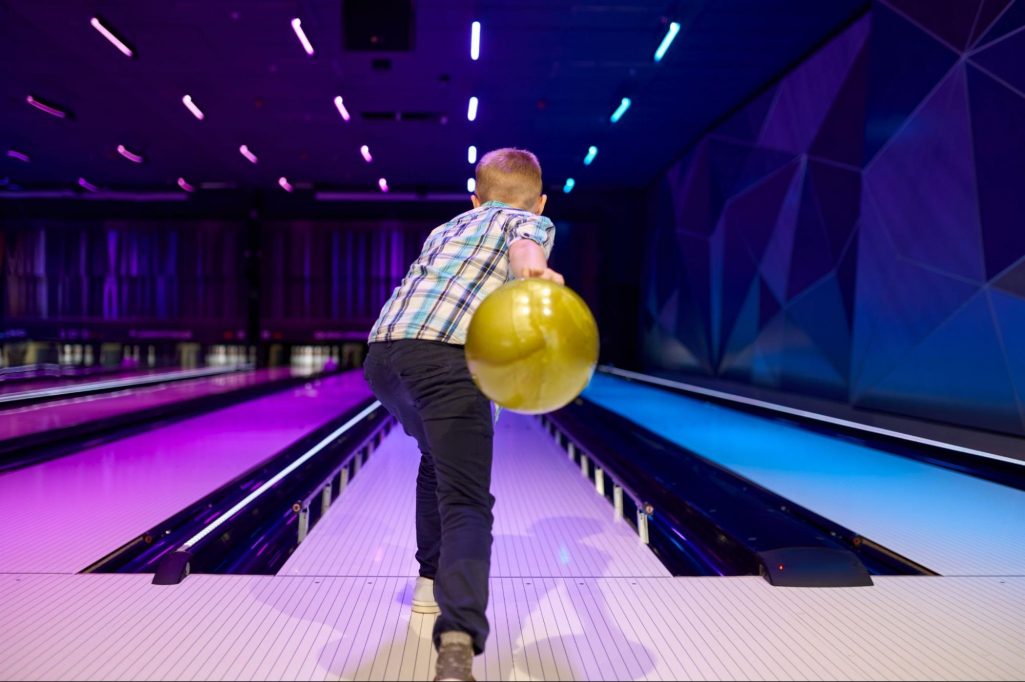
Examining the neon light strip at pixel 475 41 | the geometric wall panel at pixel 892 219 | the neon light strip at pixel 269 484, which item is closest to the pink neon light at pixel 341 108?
the neon light strip at pixel 475 41

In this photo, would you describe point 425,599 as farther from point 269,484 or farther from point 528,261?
point 269,484

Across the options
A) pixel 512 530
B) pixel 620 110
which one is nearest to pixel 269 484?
pixel 512 530

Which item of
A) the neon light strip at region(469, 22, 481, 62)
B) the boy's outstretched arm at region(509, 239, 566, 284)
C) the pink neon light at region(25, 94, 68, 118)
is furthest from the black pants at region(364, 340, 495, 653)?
the pink neon light at region(25, 94, 68, 118)

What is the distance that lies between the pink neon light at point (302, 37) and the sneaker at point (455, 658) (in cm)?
622

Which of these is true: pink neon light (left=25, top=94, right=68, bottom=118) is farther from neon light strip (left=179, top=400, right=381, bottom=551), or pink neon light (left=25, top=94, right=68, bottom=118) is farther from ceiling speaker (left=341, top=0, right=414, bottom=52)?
neon light strip (left=179, top=400, right=381, bottom=551)

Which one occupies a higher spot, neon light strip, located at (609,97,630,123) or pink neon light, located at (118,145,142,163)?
neon light strip, located at (609,97,630,123)

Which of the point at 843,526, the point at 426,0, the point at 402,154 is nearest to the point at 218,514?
the point at 843,526

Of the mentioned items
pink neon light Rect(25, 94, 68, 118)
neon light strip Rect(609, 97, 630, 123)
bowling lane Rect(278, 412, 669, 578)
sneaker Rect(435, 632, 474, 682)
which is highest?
neon light strip Rect(609, 97, 630, 123)

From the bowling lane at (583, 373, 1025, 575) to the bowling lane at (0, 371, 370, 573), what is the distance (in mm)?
2920

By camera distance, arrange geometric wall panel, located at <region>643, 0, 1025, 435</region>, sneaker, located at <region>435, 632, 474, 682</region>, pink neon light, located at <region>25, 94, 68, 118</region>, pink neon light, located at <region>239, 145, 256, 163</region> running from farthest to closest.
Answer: pink neon light, located at <region>239, 145, 256, 163</region>
pink neon light, located at <region>25, 94, 68, 118</region>
geometric wall panel, located at <region>643, 0, 1025, 435</region>
sneaker, located at <region>435, 632, 474, 682</region>

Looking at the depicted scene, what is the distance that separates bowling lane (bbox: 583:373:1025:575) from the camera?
2.50 metres

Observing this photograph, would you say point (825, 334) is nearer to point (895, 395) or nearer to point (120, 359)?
point (895, 395)

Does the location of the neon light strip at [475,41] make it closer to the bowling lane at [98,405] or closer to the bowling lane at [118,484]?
the bowling lane at [118,484]

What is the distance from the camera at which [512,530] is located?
2844 mm
